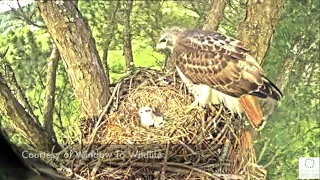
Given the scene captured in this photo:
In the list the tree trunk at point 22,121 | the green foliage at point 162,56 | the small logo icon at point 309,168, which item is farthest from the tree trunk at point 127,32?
the small logo icon at point 309,168

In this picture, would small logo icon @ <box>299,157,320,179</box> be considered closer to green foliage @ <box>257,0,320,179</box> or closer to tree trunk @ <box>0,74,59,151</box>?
green foliage @ <box>257,0,320,179</box>

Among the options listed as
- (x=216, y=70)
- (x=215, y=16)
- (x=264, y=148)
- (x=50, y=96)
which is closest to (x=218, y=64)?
(x=216, y=70)

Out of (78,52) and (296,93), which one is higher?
(78,52)

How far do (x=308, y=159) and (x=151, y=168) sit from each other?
435mm

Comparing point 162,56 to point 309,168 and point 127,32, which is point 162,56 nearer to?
point 127,32

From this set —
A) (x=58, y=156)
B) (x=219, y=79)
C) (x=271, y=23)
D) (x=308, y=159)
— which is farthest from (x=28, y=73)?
(x=308, y=159)

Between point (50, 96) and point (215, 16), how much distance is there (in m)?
0.43

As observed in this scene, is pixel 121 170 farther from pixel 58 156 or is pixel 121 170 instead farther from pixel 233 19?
pixel 233 19

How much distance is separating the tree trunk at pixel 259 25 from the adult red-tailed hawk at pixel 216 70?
0.05m

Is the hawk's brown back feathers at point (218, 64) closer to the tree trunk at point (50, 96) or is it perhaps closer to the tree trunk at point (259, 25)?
the tree trunk at point (259, 25)

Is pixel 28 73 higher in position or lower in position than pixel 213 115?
higher

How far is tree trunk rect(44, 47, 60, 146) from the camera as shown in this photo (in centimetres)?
122

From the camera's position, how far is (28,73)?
1212mm

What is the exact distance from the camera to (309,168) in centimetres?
139
